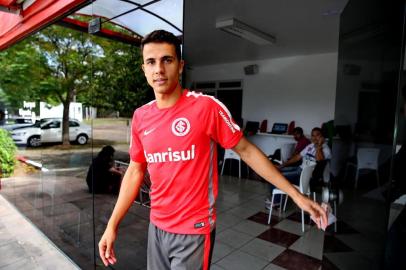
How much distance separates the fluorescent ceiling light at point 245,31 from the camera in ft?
13.4

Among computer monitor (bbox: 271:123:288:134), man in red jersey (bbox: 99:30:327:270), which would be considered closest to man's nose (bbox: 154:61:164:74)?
man in red jersey (bbox: 99:30:327:270)

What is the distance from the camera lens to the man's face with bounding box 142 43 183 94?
1.12m

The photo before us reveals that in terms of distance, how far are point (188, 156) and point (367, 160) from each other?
811mm

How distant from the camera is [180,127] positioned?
111 centimetres

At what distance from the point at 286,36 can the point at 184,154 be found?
453 cm

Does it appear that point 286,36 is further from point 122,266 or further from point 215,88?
point 122,266

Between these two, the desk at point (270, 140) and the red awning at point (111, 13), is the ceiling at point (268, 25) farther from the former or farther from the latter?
the desk at point (270, 140)

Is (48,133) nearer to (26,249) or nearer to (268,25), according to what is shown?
(26,249)

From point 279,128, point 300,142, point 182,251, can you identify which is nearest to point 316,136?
point 300,142

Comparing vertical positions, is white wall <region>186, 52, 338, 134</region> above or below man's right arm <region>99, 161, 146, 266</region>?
above

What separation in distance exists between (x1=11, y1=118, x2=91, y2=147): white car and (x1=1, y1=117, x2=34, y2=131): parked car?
0.21 ft

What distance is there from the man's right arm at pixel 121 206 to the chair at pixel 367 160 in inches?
41.1

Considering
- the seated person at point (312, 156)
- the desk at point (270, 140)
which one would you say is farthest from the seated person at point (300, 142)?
the desk at point (270, 140)

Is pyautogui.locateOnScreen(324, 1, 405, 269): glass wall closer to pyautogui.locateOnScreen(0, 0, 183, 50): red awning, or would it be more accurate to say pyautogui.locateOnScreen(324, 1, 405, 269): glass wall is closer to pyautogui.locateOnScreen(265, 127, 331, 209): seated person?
pyautogui.locateOnScreen(0, 0, 183, 50): red awning
